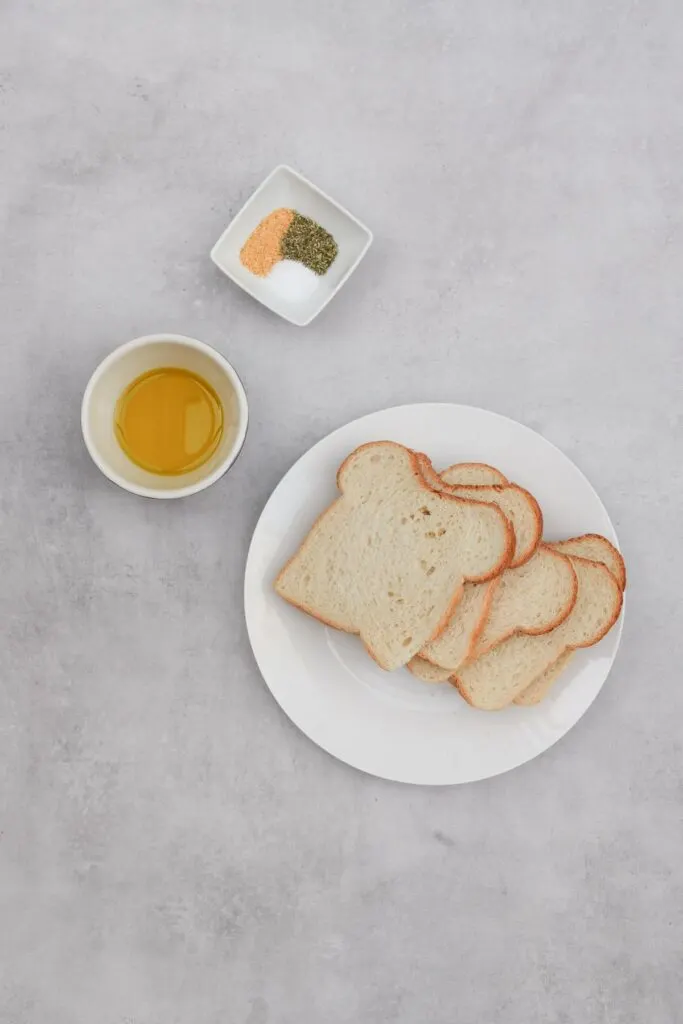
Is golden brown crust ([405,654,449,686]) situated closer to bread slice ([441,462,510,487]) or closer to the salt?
bread slice ([441,462,510,487])

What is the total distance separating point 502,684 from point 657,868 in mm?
451

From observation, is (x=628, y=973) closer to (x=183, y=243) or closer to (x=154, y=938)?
(x=154, y=938)

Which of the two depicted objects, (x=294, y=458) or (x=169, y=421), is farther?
(x=294, y=458)

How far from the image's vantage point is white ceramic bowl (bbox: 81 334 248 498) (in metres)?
1.27

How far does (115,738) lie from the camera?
1427mm

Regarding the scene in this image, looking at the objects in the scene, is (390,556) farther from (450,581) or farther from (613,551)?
(613,551)

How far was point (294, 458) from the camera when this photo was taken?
146 cm

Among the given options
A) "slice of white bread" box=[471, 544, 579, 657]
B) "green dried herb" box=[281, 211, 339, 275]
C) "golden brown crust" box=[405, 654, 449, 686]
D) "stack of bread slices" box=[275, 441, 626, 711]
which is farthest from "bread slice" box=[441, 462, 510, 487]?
"green dried herb" box=[281, 211, 339, 275]

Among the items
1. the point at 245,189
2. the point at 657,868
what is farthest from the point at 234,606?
the point at 657,868

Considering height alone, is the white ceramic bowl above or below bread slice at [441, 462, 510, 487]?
below

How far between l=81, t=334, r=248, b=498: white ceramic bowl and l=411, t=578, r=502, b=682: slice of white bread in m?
0.41

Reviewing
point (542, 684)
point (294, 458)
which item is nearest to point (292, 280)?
point (294, 458)

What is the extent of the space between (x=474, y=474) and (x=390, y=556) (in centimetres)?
19

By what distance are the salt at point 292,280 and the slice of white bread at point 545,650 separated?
61 centimetres
